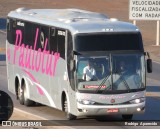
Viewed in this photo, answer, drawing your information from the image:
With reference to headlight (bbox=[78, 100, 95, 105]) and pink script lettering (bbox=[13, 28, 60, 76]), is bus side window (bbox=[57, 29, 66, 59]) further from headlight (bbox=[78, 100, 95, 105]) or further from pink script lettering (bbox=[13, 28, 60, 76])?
headlight (bbox=[78, 100, 95, 105])

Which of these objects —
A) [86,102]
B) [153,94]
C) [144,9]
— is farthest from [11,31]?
[144,9]

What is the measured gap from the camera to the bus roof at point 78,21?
20.3 metres

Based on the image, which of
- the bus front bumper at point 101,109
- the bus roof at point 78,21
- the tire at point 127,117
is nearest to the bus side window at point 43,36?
the bus roof at point 78,21

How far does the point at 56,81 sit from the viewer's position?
21.6 m

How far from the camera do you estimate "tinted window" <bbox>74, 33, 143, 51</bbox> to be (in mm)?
19953

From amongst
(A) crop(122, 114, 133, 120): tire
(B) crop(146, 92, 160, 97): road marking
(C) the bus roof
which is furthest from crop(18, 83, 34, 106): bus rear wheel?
(B) crop(146, 92, 160, 97): road marking

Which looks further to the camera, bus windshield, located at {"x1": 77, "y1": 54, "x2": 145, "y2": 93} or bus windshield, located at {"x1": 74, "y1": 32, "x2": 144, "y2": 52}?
bus windshield, located at {"x1": 74, "y1": 32, "x2": 144, "y2": 52}

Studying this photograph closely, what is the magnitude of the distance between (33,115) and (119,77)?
3001mm

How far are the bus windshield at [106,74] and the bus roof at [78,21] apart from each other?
89 cm

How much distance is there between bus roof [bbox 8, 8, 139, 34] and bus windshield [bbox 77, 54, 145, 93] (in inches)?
35.0

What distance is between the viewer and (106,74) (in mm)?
19703

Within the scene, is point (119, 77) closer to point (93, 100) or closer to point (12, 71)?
point (93, 100)

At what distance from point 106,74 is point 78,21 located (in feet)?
7.45

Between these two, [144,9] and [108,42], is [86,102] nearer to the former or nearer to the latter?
[108,42]
